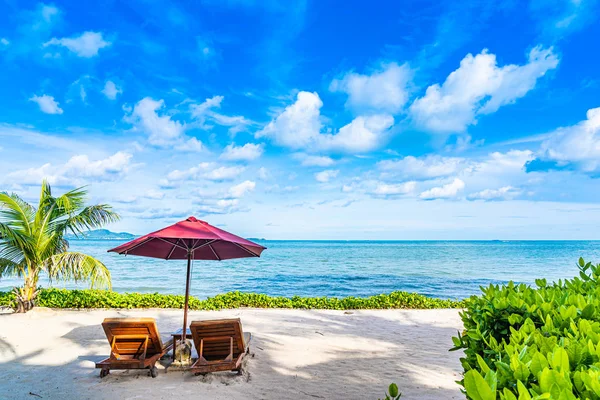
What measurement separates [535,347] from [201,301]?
443 inches

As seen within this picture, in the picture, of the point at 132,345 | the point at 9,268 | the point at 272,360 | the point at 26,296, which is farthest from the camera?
the point at 26,296

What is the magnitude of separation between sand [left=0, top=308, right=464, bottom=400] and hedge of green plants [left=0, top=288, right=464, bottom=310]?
523mm

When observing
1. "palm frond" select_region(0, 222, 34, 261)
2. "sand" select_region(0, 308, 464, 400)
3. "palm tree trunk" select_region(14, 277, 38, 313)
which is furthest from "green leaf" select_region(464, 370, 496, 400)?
"palm tree trunk" select_region(14, 277, 38, 313)

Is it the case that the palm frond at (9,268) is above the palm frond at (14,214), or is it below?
below

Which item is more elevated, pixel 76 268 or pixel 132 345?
pixel 76 268

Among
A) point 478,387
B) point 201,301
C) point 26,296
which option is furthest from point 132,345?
Answer: point 26,296

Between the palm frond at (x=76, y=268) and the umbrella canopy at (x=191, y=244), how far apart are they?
3911mm

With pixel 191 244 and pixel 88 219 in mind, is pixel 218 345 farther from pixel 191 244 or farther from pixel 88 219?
pixel 88 219

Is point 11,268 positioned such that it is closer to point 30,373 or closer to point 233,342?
point 30,373

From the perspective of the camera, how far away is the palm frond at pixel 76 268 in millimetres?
10133

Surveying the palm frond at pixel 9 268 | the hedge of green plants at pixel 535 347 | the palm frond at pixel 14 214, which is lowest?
the palm frond at pixel 9 268

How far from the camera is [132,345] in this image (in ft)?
20.1

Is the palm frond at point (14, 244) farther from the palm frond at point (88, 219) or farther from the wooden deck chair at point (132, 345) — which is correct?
the wooden deck chair at point (132, 345)

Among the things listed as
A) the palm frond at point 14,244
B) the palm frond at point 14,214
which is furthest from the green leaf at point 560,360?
the palm frond at point 14,214
